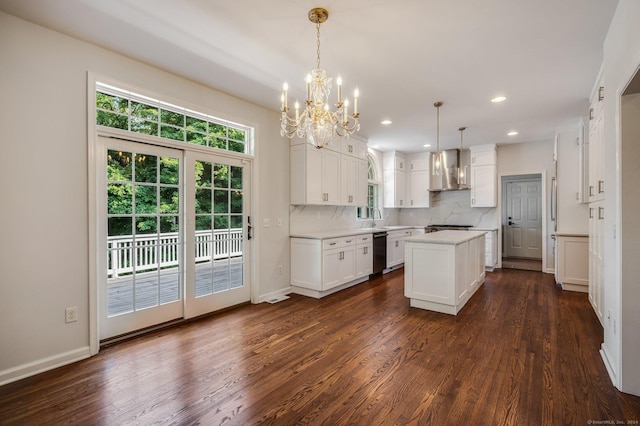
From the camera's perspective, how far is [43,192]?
2428mm

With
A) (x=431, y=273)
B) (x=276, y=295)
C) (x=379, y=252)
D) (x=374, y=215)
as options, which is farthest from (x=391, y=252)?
(x=276, y=295)

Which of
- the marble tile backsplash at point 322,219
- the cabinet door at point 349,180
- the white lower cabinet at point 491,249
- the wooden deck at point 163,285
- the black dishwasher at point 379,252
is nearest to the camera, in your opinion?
the wooden deck at point 163,285

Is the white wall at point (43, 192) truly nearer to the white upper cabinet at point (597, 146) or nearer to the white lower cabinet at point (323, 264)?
the white lower cabinet at point (323, 264)

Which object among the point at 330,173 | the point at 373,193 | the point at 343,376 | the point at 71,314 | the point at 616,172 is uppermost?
the point at 330,173

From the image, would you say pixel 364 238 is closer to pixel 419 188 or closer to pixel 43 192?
pixel 419 188

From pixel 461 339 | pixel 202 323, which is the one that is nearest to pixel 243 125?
pixel 202 323

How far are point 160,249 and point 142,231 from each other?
0.88 feet

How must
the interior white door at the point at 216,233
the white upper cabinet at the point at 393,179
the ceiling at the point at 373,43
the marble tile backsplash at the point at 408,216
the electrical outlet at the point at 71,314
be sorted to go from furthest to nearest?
1. the white upper cabinet at the point at 393,179
2. the marble tile backsplash at the point at 408,216
3. the interior white door at the point at 216,233
4. the electrical outlet at the point at 71,314
5. the ceiling at the point at 373,43

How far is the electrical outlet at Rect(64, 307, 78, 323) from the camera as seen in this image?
2.54 metres

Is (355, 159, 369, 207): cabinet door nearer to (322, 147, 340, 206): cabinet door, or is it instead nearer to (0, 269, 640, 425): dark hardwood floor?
(322, 147, 340, 206): cabinet door

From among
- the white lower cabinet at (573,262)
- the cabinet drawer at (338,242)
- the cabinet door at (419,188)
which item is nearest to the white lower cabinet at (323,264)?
the cabinet drawer at (338,242)

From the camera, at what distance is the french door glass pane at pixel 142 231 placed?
114 inches

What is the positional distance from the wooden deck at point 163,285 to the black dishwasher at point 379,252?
101 inches

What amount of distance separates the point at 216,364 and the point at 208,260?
1425mm
